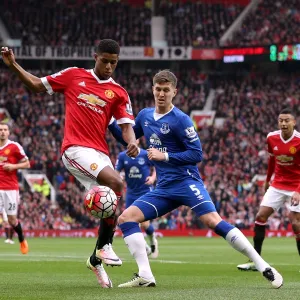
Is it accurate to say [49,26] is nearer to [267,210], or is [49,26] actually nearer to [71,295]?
[267,210]

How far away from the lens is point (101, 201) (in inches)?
368

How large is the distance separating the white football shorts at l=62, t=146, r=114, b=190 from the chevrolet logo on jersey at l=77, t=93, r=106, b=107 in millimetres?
554

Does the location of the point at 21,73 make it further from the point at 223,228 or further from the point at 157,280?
the point at 157,280

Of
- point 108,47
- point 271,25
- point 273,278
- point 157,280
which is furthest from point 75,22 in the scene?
point 273,278

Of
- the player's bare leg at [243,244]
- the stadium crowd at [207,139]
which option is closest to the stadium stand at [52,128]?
the stadium crowd at [207,139]

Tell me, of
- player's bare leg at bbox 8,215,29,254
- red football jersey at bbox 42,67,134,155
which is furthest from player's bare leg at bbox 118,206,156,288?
player's bare leg at bbox 8,215,29,254

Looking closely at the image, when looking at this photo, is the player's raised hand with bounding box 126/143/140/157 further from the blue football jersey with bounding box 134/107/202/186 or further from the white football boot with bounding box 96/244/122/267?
the white football boot with bounding box 96/244/122/267

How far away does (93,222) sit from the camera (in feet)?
114

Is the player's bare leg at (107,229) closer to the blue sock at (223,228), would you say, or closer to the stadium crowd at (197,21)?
the blue sock at (223,228)

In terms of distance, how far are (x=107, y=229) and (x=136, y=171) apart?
10541mm

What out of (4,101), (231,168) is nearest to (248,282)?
(231,168)

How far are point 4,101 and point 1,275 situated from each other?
31350 millimetres

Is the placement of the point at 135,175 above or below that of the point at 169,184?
below

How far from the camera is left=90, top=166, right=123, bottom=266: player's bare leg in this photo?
32.1ft
